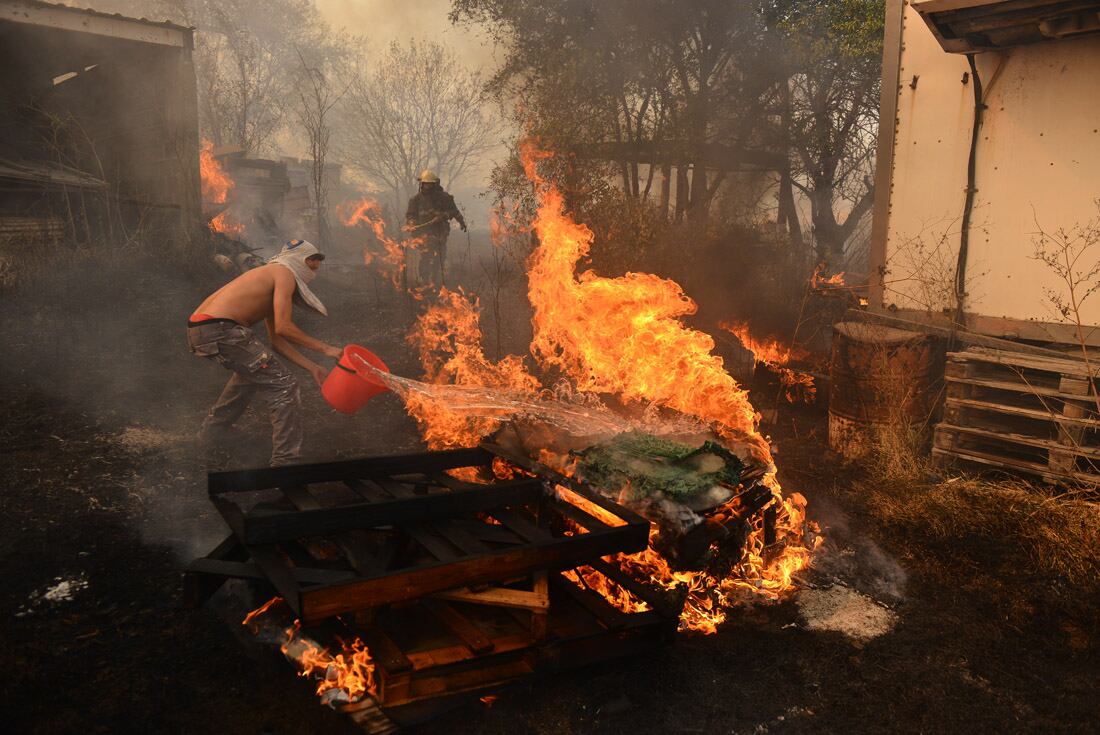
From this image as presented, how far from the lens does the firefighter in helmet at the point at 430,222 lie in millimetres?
12117

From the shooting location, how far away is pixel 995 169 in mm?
6203

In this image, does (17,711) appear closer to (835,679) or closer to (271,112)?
(835,679)

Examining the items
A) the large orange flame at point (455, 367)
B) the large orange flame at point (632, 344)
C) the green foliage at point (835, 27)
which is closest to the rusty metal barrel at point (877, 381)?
the large orange flame at point (632, 344)

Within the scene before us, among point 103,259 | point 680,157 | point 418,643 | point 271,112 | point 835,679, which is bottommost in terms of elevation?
point 835,679

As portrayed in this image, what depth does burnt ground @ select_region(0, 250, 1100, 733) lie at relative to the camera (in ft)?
10.3

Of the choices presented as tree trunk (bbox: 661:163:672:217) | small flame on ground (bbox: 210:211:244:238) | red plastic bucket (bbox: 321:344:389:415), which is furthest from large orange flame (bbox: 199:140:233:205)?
red plastic bucket (bbox: 321:344:389:415)

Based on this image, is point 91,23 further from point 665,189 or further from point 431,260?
point 665,189

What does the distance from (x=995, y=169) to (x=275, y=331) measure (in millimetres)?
6336

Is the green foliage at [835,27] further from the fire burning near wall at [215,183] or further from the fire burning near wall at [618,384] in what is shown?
the fire burning near wall at [215,183]

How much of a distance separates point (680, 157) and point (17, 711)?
40.0 feet

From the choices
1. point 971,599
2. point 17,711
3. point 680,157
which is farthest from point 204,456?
point 680,157

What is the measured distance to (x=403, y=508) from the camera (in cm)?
363

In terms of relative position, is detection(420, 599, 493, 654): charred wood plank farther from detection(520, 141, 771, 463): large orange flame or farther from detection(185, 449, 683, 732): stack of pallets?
detection(520, 141, 771, 463): large orange flame

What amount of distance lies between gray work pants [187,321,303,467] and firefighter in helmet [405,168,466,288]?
21.8ft
